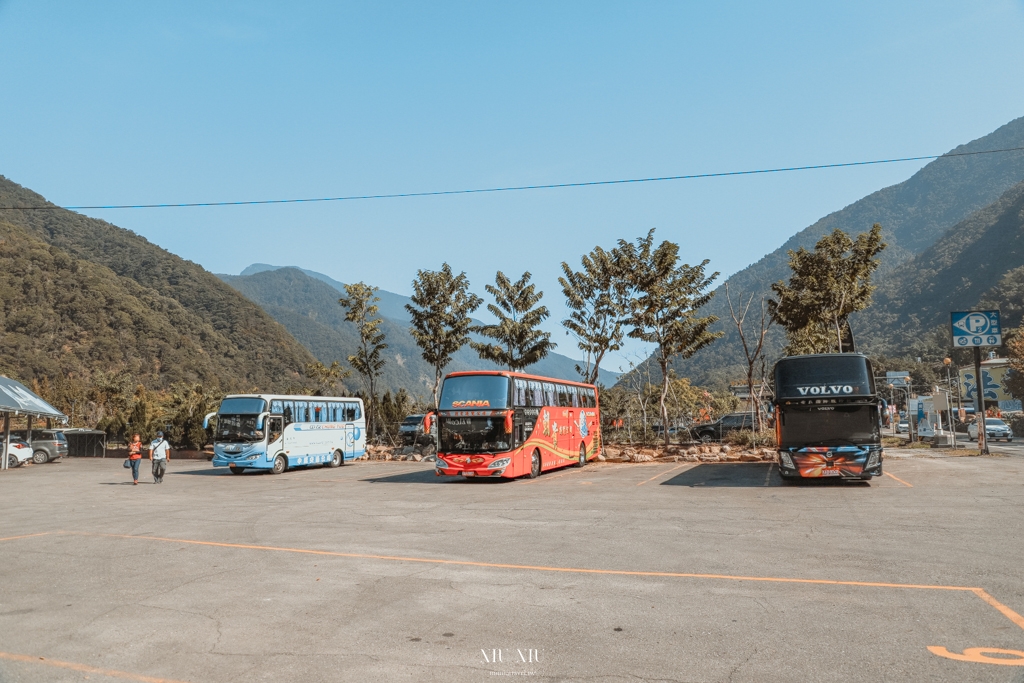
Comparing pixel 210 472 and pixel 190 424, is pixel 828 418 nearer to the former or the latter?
pixel 210 472

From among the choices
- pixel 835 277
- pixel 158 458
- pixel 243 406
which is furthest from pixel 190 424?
pixel 835 277

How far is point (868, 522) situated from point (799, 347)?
37046mm

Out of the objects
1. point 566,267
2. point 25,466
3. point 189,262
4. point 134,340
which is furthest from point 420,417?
point 189,262

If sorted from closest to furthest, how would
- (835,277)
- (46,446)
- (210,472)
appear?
(210,472) → (835,277) → (46,446)

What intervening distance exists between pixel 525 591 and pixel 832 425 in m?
14.5

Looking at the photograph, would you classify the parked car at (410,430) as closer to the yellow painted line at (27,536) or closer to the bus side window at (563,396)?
the bus side window at (563,396)

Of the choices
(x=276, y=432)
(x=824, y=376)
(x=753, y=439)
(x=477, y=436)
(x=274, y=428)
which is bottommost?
(x=753, y=439)

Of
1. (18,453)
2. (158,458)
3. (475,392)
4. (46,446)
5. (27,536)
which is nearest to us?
(27,536)

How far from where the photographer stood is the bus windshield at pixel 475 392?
923 inches

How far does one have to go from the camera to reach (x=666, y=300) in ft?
112

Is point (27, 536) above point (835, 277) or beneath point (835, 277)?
beneath

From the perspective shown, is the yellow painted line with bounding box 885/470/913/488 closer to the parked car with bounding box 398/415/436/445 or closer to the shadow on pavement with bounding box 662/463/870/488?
the shadow on pavement with bounding box 662/463/870/488

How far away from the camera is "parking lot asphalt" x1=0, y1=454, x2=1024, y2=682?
564cm

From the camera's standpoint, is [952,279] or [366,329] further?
[952,279]
